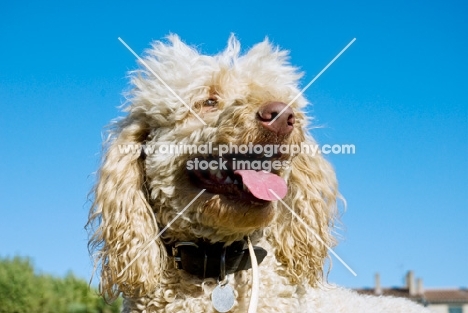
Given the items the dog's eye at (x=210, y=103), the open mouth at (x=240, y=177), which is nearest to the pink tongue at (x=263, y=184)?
the open mouth at (x=240, y=177)

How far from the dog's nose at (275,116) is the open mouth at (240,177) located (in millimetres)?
262

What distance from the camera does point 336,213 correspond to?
496 cm

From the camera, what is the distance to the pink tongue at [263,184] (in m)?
4.03

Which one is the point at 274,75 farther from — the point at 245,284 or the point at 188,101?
the point at 245,284

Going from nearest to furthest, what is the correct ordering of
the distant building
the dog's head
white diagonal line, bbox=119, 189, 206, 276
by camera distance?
the dog's head → white diagonal line, bbox=119, 189, 206, 276 → the distant building

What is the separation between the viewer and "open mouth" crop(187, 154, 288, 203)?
4.08 metres

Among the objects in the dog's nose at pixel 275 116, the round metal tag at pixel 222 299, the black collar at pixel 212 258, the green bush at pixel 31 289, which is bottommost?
the round metal tag at pixel 222 299

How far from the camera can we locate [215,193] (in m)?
4.18

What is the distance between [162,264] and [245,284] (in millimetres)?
508

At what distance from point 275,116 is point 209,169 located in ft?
1.76

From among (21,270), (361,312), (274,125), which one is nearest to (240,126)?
(274,125)

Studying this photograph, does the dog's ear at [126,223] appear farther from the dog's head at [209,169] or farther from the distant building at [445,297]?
the distant building at [445,297]

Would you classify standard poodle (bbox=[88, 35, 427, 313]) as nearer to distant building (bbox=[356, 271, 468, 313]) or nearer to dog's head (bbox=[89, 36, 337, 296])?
dog's head (bbox=[89, 36, 337, 296])

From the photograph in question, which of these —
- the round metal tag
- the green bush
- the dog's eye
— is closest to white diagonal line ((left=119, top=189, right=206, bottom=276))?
the round metal tag
